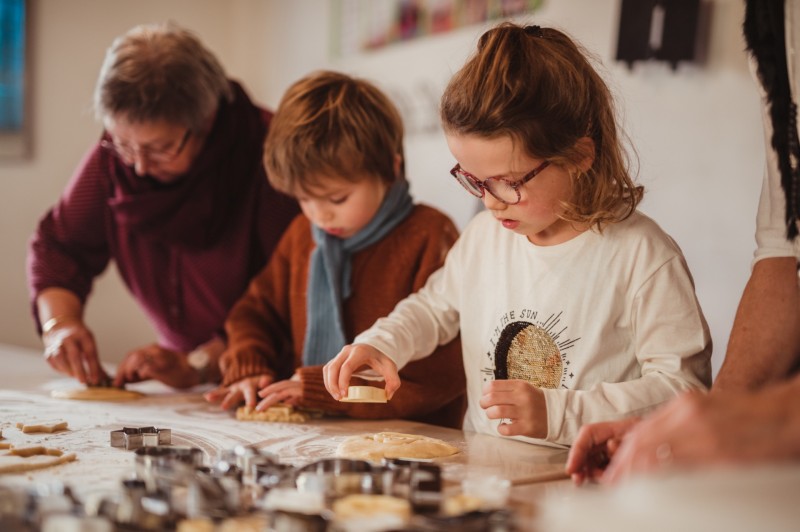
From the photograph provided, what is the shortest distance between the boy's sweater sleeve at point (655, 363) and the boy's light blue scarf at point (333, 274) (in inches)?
22.6

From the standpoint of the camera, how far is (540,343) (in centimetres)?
138

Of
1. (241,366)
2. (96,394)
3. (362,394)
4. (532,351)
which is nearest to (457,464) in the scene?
(362,394)

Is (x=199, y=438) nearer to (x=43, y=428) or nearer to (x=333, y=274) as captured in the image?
(x=43, y=428)

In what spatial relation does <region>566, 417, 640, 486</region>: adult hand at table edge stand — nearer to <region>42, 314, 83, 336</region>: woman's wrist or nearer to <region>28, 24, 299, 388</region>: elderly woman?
<region>28, 24, 299, 388</region>: elderly woman

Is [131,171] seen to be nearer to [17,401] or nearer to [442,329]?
[17,401]

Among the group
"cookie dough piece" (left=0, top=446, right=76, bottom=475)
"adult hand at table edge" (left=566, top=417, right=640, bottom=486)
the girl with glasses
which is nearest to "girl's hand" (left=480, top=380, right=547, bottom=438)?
the girl with glasses

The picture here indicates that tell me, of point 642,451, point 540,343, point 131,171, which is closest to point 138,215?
point 131,171

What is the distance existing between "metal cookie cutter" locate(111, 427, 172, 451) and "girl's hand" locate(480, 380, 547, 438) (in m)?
0.47

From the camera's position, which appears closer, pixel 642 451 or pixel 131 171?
pixel 642 451

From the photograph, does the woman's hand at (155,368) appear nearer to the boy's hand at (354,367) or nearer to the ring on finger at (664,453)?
the boy's hand at (354,367)

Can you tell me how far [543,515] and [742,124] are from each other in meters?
1.71

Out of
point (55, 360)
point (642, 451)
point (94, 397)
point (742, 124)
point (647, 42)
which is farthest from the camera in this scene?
point (647, 42)

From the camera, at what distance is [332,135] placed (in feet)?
5.27

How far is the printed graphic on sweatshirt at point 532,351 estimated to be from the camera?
135 cm
